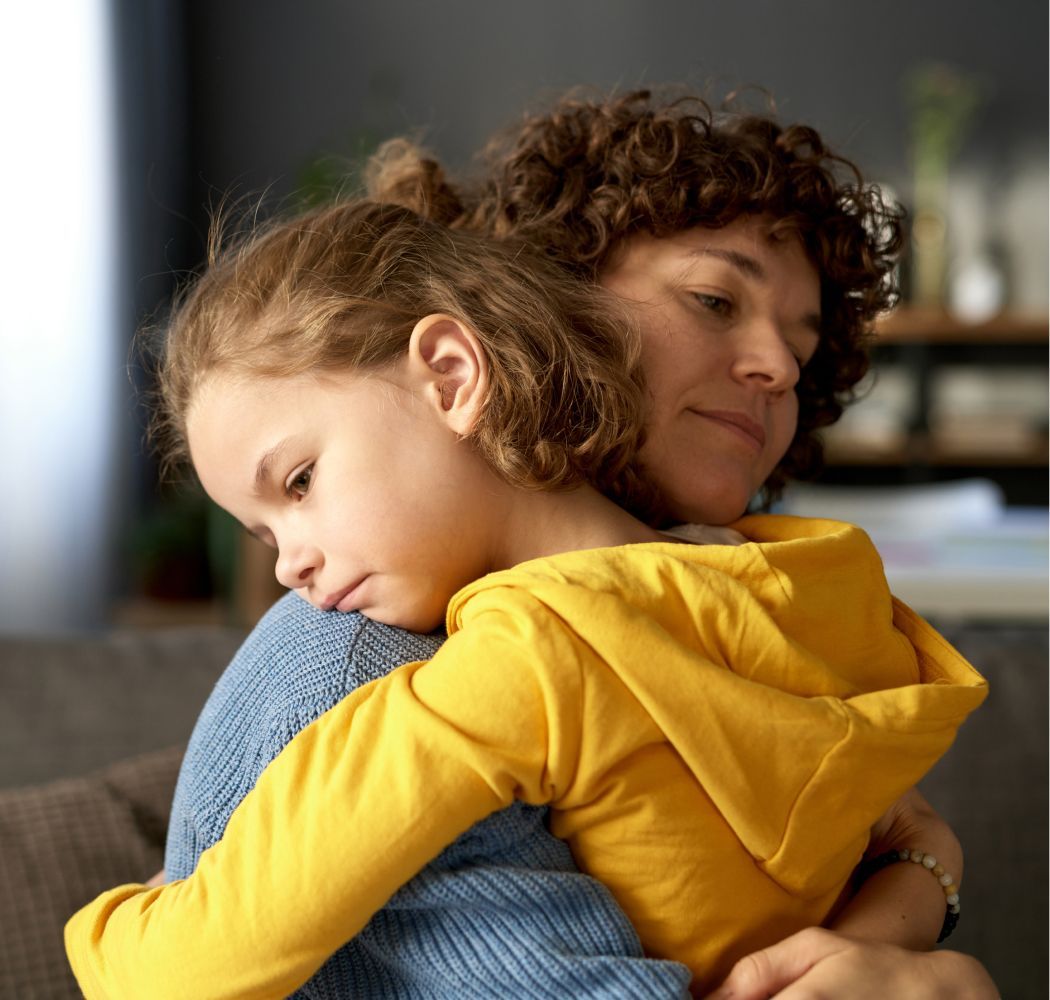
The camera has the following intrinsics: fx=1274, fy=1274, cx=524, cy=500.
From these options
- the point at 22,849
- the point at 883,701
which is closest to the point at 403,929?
the point at 883,701

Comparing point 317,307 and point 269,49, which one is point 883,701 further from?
point 269,49

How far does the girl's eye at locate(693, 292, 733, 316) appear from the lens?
1088mm

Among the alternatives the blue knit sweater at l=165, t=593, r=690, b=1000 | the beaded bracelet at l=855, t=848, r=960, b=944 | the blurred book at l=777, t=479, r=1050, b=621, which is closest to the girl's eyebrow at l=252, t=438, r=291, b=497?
the blue knit sweater at l=165, t=593, r=690, b=1000

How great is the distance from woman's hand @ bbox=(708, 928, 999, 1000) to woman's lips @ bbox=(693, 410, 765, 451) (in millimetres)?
419

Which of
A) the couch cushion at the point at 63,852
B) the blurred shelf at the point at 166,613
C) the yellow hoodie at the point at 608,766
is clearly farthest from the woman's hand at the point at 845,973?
the blurred shelf at the point at 166,613

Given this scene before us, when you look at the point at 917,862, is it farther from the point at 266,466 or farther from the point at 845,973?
the point at 266,466

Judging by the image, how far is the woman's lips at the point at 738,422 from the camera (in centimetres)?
110

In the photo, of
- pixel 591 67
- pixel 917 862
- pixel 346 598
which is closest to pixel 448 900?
pixel 346 598

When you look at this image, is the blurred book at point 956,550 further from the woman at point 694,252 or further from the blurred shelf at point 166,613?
the blurred shelf at point 166,613

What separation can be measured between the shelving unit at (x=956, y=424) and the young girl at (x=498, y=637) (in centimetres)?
469

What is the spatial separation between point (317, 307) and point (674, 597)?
1.17ft

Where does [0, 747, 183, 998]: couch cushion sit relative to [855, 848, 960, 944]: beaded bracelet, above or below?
below

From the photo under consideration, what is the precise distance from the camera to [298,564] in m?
0.98

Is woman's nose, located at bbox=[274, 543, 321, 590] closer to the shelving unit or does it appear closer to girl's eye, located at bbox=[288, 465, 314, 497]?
girl's eye, located at bbox=[288, 465, 314, 497]
